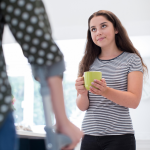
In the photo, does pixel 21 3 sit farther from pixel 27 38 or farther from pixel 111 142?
pixel 111 142

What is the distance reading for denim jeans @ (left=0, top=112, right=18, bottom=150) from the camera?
416mm

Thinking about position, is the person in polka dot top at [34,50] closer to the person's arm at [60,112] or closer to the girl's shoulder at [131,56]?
the person's arm at [60,112]

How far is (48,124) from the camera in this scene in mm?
446

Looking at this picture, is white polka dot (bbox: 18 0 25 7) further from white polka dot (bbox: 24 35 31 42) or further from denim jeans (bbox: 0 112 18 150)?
denim jeans (bbox: 0 112 18 150)

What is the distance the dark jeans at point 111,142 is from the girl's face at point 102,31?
1.93 ft

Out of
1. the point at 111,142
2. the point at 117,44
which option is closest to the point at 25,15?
the point at 111,142

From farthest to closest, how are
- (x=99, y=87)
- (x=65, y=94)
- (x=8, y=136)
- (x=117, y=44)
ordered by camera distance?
(x=65, y=94), (x=117, y=44), (x=99, y=87), (x=8, y=136)

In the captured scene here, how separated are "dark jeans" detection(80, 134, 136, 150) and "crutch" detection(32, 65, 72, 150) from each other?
0.70m

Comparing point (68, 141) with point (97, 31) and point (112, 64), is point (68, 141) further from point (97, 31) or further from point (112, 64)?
point (97, 31)

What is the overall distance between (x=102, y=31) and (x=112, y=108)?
1.64 ft

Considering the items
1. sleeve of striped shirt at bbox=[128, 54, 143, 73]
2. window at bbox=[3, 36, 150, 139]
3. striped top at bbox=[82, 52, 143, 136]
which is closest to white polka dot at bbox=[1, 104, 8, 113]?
striped top at bbox=[82, 52, 143, 136]

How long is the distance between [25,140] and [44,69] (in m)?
0.61

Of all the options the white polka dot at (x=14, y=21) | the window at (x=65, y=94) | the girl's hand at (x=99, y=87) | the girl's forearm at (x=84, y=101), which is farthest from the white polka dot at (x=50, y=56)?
the window at (x=65, y=94)

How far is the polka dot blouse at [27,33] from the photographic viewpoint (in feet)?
1.43
